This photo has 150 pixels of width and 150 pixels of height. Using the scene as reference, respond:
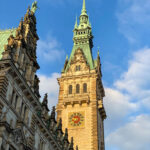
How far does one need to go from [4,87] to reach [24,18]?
16035mm

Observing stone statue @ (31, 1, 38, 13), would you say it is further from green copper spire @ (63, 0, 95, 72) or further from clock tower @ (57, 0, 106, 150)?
green copper spire @ (63, 0, 95, 72)

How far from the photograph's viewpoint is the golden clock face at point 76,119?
68875 millimetres

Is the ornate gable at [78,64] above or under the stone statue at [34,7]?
above

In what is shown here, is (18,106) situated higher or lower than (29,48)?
lower

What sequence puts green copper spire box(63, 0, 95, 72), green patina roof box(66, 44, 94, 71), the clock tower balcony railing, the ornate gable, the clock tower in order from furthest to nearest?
green copper spire box(63, 0, 95, 72) < green patina roof box(66, 44, 94, 71) < the ornate gable < the clock tower balcony railing < the clock tower

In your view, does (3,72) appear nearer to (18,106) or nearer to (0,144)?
(18,106)

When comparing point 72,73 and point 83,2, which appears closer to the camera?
point 72,73

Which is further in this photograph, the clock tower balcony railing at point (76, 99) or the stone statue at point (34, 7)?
the clock tower balcony railing at point (76, 99)

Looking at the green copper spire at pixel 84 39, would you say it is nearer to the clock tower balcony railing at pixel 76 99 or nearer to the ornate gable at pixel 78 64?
the ornate gable at pixel 78 64

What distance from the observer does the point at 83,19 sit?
10244cm

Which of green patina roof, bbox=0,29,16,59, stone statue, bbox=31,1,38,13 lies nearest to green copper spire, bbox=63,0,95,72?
stone statue, bbox=31,1,38,13

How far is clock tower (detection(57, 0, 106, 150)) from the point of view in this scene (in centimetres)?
6725

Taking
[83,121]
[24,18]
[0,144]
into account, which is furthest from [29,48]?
[83,121]

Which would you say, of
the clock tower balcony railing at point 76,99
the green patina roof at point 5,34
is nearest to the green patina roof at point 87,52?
the clock tower balcony railing at point 76,99
